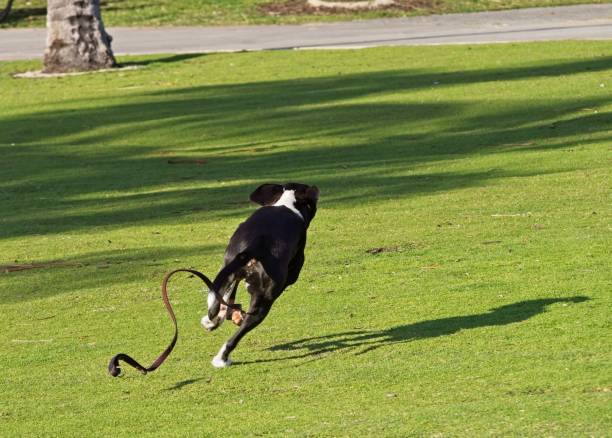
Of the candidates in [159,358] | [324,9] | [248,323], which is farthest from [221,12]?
[159,358]

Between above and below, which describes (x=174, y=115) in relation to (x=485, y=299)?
below

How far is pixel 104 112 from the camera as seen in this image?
25.9 metres

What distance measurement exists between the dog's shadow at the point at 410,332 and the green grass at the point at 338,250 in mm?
31

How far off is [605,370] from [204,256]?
5.97 metres

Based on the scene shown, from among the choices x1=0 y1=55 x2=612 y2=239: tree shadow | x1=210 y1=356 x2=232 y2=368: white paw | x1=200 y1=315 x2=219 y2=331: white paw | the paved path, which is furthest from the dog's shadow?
the paved path

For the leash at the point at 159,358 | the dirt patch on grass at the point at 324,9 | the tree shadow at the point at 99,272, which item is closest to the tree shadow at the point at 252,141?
the tree shadow at the point at 99,272

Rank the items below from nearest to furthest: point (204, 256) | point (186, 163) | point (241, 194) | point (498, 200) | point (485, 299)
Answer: point (485, 299) < point (204, 256) < point (498, 200) < point (241, 194) < point (186, 163)

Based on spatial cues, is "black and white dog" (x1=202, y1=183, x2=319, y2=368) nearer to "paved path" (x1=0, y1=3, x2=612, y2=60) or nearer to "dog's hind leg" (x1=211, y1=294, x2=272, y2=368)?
"dog's hind leg" (x1=211, y1=294, x2=272, y2=368)

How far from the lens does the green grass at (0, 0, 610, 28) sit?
41.2 meters

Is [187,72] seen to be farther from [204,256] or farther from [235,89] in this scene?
[204,256]

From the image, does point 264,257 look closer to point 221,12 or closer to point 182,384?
point 182,384

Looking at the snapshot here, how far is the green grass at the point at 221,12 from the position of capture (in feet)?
135

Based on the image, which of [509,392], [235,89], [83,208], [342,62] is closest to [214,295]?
[509,392]

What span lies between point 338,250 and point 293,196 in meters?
4.01
